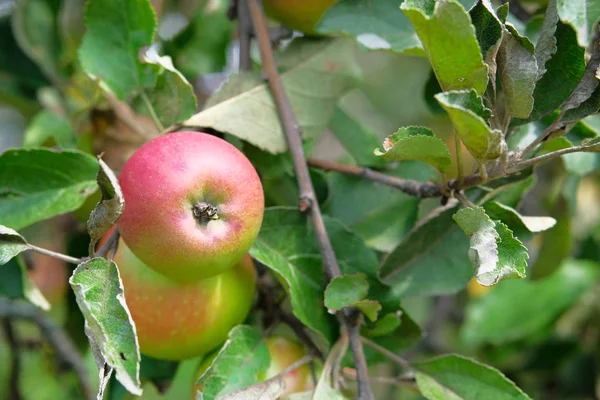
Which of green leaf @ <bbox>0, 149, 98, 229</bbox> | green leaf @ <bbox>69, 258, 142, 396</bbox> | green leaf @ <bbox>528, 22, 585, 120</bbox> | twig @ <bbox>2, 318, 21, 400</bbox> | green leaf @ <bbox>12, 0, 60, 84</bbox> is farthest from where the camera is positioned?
twig @ <bbox>2, 318, 21, 400</bbox>

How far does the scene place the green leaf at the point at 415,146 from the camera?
585mm

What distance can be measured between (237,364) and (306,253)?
0.44 ft

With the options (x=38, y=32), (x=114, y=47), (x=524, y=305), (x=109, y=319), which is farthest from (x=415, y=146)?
(x=524, y=305)

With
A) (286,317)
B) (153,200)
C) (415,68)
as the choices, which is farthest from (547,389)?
(153,200)

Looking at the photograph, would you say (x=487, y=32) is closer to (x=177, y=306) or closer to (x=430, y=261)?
(x=430, y=261)

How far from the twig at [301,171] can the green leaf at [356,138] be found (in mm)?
172

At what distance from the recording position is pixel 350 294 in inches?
25.8

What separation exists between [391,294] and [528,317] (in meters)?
0.73

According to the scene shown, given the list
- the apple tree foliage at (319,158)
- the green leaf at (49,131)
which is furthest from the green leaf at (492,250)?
the green leaf at (49,131)

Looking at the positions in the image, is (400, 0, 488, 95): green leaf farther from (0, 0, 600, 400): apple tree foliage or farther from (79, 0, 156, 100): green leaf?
(79, 0, 156, 100): green leaf

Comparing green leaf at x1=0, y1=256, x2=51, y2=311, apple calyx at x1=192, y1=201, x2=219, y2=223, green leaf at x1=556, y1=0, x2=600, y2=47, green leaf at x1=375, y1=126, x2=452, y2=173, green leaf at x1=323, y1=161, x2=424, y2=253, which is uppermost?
green leaf at x1=556, y1=0, x2=600, y2=47

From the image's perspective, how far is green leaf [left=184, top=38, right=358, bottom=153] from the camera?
743 mm

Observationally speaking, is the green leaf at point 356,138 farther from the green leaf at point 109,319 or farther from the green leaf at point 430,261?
the green leaf at point 109,319

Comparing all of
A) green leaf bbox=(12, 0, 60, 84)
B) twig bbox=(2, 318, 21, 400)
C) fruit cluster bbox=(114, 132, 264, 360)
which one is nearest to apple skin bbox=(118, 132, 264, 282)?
fruit cluster bbox=(114, 132, 264, 360)
